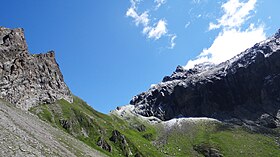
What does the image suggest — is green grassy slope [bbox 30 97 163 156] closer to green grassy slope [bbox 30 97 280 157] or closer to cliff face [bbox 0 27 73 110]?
green grassy slope [bbox 30 97 280 157]

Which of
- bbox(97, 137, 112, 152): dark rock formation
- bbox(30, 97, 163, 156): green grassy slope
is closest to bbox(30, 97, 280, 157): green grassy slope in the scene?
bbox(30, 97, 163, 156): green grassy slope

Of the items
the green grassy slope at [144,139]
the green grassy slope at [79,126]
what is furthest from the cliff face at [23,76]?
the green grassy slope at [144,139]

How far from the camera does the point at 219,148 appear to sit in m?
172

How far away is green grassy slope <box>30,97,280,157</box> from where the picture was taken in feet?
392

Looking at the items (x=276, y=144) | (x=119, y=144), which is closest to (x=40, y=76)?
(x=119, y=144)

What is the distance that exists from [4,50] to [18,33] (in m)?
20.0

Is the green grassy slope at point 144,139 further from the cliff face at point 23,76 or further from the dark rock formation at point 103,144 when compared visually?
the cliff face at point 23,76

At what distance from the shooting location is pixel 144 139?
182 m

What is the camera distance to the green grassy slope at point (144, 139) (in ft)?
392

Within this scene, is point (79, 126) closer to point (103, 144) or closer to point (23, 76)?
point (103, 144)

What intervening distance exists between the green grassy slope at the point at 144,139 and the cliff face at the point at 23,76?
5.56 meters

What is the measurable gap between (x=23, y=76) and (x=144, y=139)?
8234 centimetres

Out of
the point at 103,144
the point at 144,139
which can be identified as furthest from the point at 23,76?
the point at 144,139

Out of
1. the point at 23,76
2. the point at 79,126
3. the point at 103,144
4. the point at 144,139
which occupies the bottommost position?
the point at 103,144
